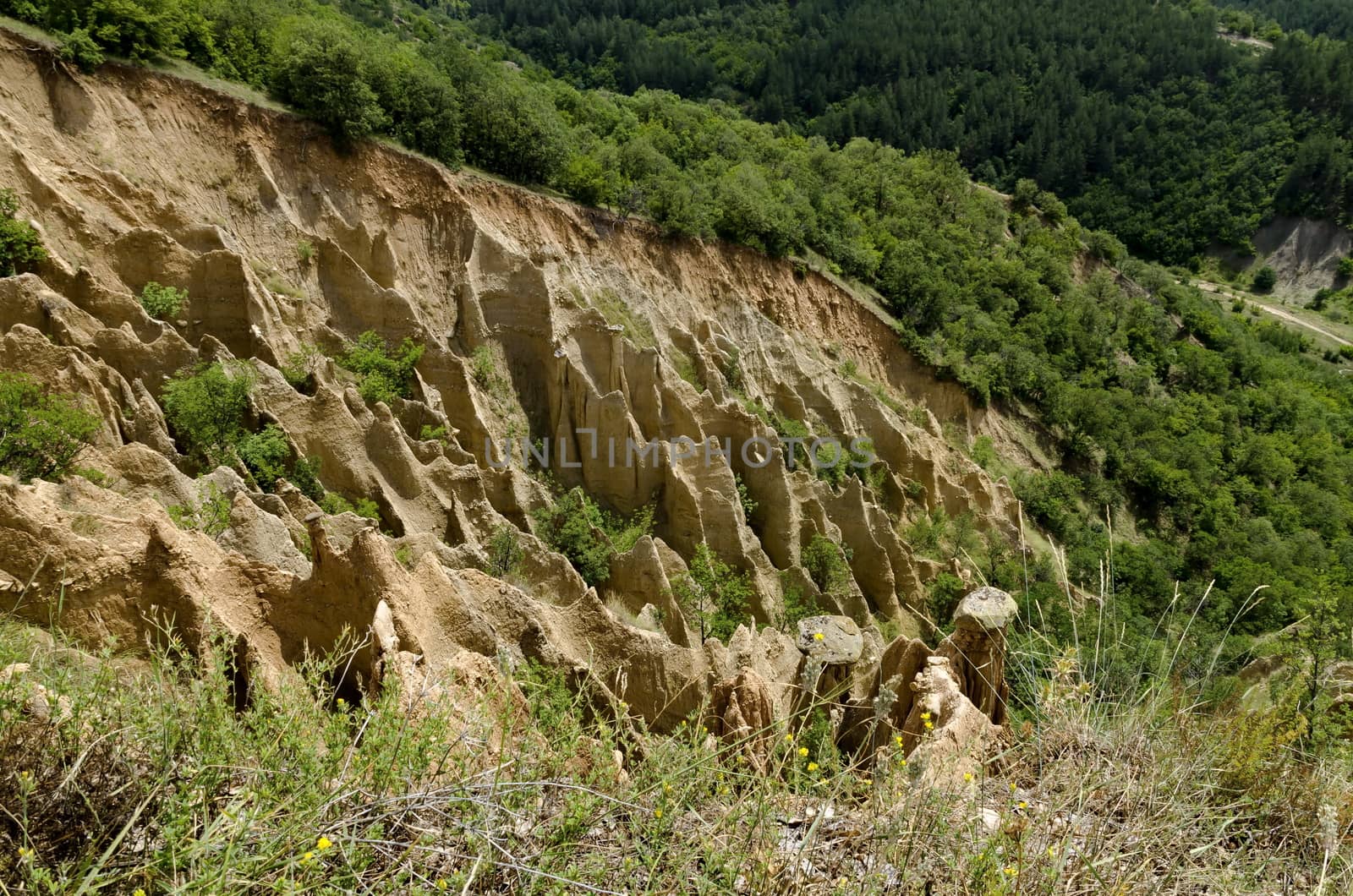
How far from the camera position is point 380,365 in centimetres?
2289

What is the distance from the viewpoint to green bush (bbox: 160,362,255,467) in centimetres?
1695

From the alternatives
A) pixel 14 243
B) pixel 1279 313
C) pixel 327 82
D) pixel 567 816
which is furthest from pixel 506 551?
pixel 1279 313

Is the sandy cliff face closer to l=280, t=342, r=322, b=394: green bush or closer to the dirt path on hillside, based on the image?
l=280, t=342, r=322, b=394: green bush

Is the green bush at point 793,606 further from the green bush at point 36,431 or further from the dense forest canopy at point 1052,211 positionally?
the green bush at point 36,431

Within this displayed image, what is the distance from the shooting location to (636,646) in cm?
1360

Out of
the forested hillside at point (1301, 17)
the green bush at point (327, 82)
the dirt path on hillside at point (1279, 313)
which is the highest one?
the forested hillside at point (1301, 17)

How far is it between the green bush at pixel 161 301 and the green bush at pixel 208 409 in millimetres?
3066

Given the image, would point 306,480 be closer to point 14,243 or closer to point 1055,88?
point 14,243

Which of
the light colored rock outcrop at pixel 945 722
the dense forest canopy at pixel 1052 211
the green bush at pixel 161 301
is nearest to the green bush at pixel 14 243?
the green bush at pixel 161 301

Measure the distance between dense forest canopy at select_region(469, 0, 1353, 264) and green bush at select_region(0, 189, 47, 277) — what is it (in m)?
84.0

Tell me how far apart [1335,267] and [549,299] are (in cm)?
9072

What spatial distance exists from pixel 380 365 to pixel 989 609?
18.6 m

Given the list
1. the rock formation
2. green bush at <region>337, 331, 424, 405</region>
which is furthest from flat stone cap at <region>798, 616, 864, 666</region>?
green bush at <region>337, 331, 424, 405</region>

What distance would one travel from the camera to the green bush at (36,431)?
40.8ft
